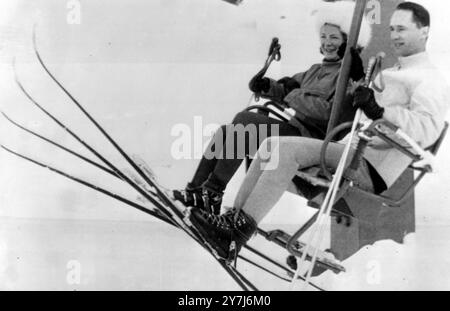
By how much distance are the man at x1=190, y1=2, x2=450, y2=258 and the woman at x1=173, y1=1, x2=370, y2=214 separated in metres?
0.16

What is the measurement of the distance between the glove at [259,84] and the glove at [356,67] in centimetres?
45

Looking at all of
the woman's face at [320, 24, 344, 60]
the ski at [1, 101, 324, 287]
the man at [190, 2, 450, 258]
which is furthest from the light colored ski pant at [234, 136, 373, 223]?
the woman's face at [320, 24, 344, 60]

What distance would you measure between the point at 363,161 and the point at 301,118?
15.8 inches

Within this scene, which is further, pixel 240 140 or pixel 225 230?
pixel 240 140

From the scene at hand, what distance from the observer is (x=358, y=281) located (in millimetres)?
3082

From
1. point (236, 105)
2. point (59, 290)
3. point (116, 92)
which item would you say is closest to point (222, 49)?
point (236, 105)

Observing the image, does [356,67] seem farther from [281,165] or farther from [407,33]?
[281,165]

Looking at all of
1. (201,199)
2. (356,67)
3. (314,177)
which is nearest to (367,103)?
(356,67)

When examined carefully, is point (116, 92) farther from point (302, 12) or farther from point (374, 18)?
point (374, 18)

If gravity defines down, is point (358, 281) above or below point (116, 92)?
below

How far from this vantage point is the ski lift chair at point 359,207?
91.2 inches

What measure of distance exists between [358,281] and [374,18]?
108 centimetres

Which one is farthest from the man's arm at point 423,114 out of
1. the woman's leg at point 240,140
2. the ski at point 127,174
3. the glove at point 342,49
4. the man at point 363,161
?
the ski at point 127,174

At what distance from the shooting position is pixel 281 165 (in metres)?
2.41
